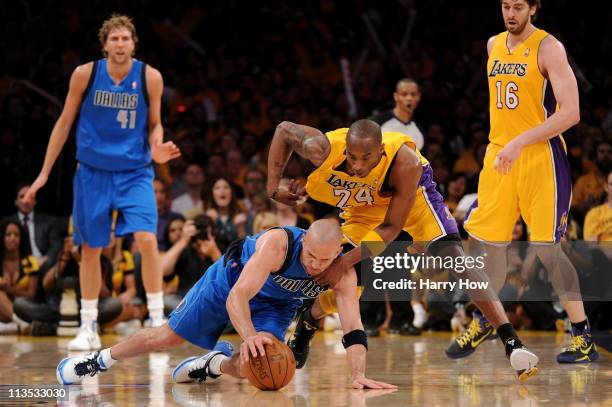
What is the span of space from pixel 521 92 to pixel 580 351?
1617 millimetres

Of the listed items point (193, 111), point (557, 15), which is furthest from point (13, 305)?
point (557, 15)

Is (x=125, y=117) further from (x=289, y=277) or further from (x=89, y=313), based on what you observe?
(x=289, y=277)

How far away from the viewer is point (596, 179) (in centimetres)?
1035

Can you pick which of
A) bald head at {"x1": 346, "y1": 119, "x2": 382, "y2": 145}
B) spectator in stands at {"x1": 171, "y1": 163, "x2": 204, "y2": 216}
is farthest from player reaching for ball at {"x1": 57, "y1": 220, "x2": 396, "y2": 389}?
spectator in stands at {"x1": 171, "y1": 163, "x2": 204, "y2": 216}

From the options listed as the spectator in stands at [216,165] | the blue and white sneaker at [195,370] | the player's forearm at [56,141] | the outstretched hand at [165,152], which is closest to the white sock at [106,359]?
the blue and white sneaker at [195,370]

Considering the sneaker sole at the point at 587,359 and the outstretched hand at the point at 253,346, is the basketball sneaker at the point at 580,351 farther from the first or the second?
the outstretched hand at the point at 253,346

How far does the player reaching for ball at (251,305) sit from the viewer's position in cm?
538

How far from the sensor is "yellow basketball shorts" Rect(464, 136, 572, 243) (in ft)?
21.4

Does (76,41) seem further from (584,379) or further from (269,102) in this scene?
(584,379)

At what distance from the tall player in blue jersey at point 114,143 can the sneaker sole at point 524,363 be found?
2.70 metres

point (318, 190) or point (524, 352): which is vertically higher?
point (318, 190)

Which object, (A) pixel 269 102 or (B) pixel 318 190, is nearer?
(B) pixel 318 190

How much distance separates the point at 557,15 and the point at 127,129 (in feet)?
25.0

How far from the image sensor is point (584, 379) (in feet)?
19.7
